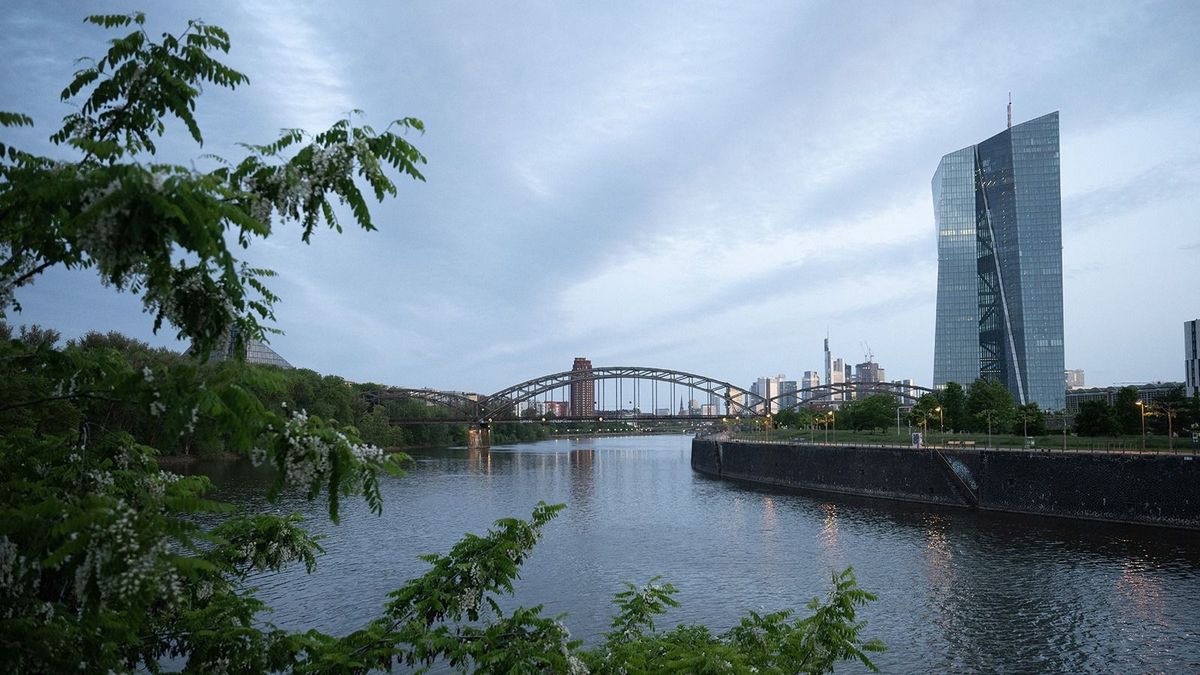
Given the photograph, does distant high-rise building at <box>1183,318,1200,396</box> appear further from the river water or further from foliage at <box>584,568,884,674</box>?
foliage at <box>584,568,884,674</box>

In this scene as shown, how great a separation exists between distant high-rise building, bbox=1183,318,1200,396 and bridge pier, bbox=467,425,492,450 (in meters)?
129

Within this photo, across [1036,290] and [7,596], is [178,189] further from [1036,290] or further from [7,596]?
[1036,290]

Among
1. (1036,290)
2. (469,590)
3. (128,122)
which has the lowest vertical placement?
(469,590)

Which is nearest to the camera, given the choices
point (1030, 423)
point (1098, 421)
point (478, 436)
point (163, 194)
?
point (163, 194)

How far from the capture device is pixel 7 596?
5.26 metres

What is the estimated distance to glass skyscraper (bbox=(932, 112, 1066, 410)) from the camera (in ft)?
412

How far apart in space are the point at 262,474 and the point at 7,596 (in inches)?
2219

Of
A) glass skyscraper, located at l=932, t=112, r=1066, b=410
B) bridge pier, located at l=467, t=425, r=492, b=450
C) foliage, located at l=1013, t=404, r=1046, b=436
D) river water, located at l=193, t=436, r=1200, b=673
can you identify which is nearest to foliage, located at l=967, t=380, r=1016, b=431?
foliage, located at l=1013, t=404, r=1046, b=436

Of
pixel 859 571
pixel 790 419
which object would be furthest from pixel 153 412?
pixel 790 419

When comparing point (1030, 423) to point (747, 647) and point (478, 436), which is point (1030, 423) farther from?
point (478, 436)

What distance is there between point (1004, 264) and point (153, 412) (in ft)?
475

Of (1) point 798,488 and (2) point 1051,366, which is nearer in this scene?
(1) point 798,488

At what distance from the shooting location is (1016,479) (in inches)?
1647

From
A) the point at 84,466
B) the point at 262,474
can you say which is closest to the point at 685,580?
the point at 84,466
